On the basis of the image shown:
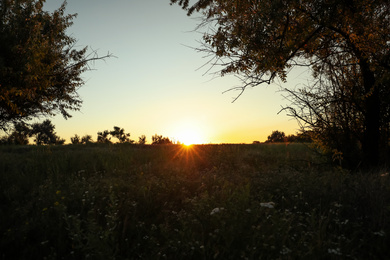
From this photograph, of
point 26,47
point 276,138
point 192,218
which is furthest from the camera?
point 276,138

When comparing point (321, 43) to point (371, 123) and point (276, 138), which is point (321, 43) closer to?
point (371, 123)

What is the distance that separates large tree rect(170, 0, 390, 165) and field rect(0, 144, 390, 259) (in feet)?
9.56

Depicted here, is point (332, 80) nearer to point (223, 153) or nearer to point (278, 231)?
point (223, 153)

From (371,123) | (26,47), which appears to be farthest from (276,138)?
(26,47)

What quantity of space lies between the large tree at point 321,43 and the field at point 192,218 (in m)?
2.91

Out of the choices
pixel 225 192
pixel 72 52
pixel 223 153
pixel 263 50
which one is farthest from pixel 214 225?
pixel 72 52

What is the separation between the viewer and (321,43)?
889 centimetres

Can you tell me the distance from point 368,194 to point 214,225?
3.28 m

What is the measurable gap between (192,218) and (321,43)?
707cm

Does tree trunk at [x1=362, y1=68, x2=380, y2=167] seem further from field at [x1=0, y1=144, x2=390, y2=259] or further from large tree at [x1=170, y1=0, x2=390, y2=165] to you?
field at [x1=0, y1=144, x2=390, y2=259]

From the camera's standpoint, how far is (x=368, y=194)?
559 centimetres

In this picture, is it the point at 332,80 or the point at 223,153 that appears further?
the point at 223,153

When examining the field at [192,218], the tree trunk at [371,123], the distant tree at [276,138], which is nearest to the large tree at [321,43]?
the tree trunk at [371,123]

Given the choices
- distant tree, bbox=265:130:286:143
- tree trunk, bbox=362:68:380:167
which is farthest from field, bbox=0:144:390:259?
distant tree, bbox=265:130:286:143
